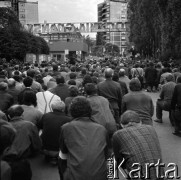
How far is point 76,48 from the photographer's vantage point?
6694cm

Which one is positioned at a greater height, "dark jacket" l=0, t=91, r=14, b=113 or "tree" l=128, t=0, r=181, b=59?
"tree" l=128, t=0, r=181, b=59

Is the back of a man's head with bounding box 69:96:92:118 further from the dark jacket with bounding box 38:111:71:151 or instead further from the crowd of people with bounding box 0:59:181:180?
the dark jacket with bounding box 38:111:71:151

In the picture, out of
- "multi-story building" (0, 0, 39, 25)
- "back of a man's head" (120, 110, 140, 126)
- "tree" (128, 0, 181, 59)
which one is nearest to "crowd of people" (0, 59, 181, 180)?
"back of a man's head" (120, 110, 140, 126)

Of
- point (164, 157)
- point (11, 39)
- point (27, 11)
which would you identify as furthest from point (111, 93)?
point (27, 11)

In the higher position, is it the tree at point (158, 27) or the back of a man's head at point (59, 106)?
the tree at point (158, 27)

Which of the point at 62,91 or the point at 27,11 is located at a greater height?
the point at 27,11

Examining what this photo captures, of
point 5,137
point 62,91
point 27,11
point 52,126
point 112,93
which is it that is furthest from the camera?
point 27,11

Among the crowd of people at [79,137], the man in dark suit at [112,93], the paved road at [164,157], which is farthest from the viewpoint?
the man in dark suit at [112,93]

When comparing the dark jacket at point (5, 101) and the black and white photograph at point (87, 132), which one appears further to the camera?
the dark jacket at point (5, 101)

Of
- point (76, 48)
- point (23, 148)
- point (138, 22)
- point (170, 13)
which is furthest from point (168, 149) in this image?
point (76, 48)

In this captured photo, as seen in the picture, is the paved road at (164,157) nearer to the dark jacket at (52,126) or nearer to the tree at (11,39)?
the dark jacket at (52,126)

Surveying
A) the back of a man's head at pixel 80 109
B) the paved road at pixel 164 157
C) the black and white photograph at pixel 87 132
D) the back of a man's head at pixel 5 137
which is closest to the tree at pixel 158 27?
the black and white photograph at pixel 87 132

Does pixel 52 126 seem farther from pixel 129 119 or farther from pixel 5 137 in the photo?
pixel 5 137

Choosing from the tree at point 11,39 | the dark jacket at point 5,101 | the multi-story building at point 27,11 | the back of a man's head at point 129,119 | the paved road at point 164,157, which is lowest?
the paved road at point 164,157
